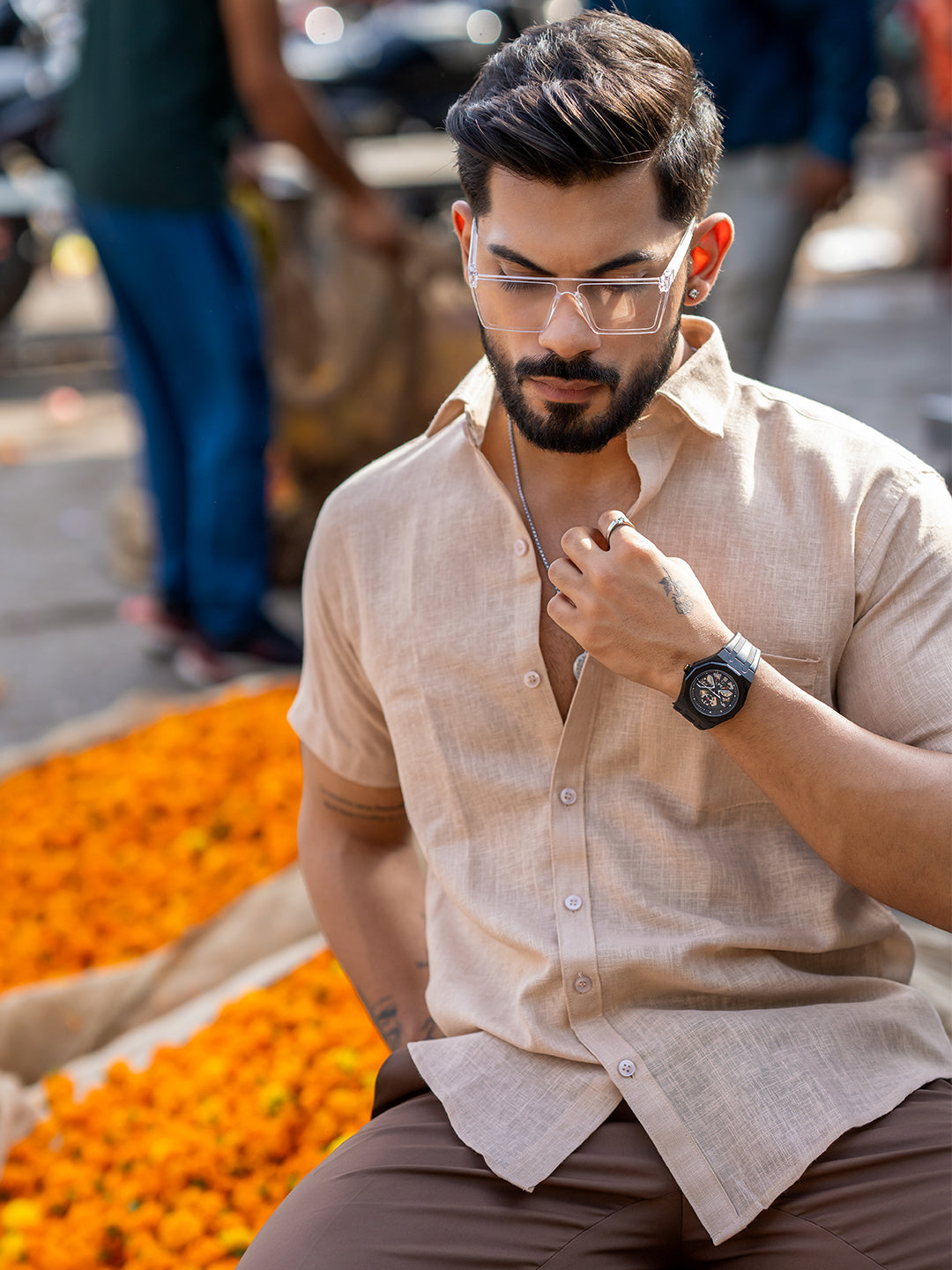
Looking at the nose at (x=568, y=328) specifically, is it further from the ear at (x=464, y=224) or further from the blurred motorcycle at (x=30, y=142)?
the blurred motorcycle at (x=30, y=142)

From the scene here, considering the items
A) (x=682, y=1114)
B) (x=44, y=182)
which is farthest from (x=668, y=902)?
(x=44, y=182)

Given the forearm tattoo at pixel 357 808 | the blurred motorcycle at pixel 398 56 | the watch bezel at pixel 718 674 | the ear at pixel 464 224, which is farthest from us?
the blurred motorcycle at pixel 398 56

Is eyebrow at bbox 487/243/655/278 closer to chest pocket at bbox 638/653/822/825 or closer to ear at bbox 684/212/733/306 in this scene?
ear at bbox 684/212/733/306

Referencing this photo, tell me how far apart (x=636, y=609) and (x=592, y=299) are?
35cm

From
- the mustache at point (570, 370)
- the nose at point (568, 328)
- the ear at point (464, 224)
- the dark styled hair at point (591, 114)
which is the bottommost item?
the mustache at point (570, 370)

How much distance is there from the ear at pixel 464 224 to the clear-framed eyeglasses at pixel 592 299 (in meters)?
0.12

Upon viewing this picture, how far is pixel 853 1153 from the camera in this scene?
142 centimetres

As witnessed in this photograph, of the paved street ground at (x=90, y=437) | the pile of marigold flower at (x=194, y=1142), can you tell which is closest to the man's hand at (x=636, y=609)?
the pile of marigold flower at (x=194, y=1142)

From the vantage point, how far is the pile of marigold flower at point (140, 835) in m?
2.98

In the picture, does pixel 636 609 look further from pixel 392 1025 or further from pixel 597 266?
pixel 392 1025

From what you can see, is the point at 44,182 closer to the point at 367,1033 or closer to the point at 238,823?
the point at 238,823

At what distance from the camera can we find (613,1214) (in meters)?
1.45

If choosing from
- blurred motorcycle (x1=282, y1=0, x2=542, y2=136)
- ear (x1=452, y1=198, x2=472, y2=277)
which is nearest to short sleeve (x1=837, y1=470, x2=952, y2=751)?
ear (x1=452, y1=198, x2=472, y2=277)

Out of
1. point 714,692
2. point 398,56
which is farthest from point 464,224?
point 398,56
